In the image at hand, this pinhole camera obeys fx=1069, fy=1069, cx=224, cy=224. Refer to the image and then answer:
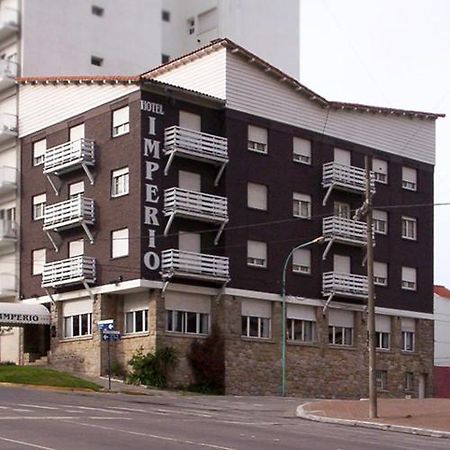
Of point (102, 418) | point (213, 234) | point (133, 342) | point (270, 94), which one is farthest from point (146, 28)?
point (102, 418)

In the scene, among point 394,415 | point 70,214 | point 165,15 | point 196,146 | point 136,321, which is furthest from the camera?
point 165,15

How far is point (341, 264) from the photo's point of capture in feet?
195

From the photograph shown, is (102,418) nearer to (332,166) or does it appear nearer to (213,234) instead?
(213,234)

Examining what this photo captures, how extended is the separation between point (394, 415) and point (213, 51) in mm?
25306

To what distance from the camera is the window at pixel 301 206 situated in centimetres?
5756

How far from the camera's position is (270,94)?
56469 mm

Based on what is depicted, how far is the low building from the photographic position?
5169 cm

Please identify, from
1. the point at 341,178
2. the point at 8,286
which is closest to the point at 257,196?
the point at 341,178

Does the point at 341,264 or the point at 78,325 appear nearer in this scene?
the point at 78,325

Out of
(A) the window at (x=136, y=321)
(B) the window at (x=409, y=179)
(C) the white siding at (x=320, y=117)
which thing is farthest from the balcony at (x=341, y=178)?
(A) the window at (x=136, y=321)

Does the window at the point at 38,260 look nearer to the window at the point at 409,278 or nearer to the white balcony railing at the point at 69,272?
the white balcony railing at the point at 69,272

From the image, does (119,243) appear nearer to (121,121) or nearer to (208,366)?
(121,121)

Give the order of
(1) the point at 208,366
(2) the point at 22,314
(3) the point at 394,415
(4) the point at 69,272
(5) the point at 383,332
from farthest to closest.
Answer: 1. (5) the point at 383,332
2. (2) the point at 22,314
3. (4) the point at 69,272
4. (1) the point at 208,366
5. (3) the point at 394,415

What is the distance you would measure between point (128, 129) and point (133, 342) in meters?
10.4
